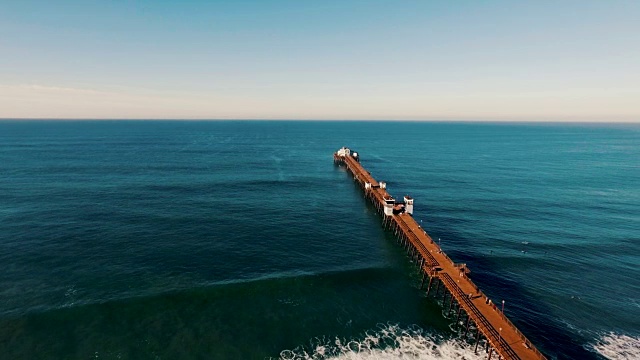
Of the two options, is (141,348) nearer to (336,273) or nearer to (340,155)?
(336,273)

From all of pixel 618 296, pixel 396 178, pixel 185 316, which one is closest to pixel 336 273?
pixel 185 316

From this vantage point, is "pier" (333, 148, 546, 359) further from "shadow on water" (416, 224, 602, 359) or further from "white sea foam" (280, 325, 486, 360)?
"shadow on water" (416, 224, 602, 359)

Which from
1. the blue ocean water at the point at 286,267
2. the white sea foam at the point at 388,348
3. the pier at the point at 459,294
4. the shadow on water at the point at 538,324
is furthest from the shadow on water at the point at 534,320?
the white sea foam at the point at 388,348

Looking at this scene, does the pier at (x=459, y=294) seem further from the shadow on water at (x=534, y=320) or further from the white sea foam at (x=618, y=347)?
the white sea foam at (x=618, y=347)

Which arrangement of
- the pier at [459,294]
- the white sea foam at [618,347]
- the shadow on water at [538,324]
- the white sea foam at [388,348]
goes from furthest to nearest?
1. the shadow on water at [538,324]
2. the white sea foam at [618,347]
3. the white sea foam at [388,348]
4. the pier at [459,294]

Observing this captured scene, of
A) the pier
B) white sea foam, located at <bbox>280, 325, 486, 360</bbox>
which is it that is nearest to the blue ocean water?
white sea foam, located at <bbox>280, 325, 486, 360</bbox>

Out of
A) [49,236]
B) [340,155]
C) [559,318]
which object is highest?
[340,155]

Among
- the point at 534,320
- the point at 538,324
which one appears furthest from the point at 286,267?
the point at 538,324
